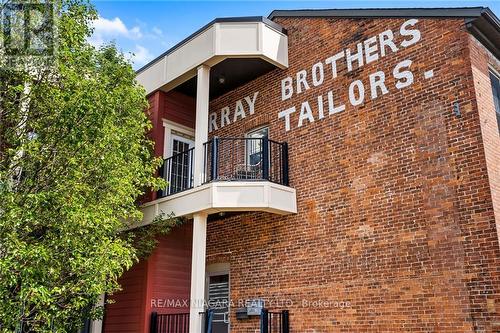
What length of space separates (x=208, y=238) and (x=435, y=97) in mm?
5978

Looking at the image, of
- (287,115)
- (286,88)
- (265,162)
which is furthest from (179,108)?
(265,162)

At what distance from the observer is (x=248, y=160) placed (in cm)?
1088

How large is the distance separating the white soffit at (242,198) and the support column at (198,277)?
325mm

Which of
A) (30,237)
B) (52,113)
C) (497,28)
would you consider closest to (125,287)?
(30,237)

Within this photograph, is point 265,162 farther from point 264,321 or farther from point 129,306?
point 129,306

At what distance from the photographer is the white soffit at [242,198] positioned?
29.7ft

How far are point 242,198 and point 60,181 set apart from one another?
3.33 meters

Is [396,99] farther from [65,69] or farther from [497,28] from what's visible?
[65,69]

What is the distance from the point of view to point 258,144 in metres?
10.8

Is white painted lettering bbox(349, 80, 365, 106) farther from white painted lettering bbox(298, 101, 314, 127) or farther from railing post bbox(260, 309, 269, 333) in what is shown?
railing post bbox(260, 309, 269, 333)

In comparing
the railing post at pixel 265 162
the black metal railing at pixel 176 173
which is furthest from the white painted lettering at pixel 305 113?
the black metal railing at pixel 176 173

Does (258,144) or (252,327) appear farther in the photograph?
(258,144)

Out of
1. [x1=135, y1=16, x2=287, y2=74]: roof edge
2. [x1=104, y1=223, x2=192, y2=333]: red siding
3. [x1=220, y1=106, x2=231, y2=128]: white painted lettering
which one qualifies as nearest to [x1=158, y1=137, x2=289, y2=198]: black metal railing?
[x1=220, y1=106, x2=231, y2=128]: white painted lettering

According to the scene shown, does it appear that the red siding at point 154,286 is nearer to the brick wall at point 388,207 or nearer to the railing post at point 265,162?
the brick wall at point 388,207
